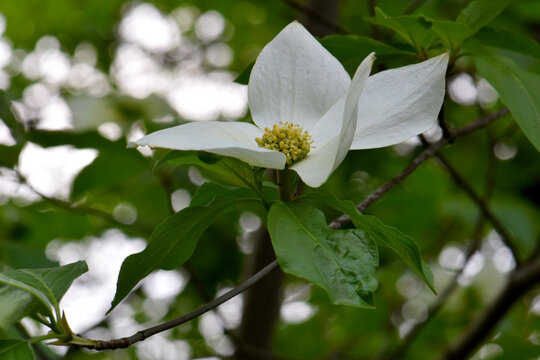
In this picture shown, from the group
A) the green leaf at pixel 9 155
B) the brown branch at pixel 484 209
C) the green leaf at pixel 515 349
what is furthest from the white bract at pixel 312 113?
the green leaf at pixel 515 349

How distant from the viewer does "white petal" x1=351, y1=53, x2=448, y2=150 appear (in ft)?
1.83

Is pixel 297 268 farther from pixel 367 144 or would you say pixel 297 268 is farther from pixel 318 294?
pixel 318 294

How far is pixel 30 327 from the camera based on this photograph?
119 centimetres

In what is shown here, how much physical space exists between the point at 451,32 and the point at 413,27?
39mm

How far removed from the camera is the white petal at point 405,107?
0.56 metres

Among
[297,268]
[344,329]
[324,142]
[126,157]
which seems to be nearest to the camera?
[297,268]

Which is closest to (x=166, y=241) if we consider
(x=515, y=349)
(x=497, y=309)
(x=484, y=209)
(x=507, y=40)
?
(x=507, y=40)

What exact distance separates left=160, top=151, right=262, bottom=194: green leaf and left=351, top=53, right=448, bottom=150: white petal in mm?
95

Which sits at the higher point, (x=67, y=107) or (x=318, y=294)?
(x=67, y=107)

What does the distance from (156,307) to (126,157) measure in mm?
795

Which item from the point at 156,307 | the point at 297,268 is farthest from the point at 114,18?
the point at 297,268

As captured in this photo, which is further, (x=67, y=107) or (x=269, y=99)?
(x=67, y=107)

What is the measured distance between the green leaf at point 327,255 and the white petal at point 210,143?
47 millimetres

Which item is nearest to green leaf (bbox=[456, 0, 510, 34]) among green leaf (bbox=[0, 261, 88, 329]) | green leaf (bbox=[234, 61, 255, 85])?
green leaf (bbox=[234, 61, 255, 85])
